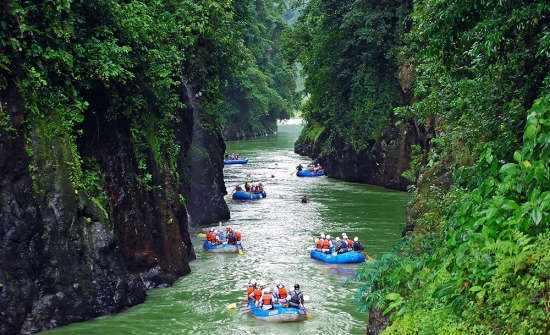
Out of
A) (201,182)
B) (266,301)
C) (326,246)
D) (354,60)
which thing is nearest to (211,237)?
(326,246)

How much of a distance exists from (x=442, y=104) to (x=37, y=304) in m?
10.3

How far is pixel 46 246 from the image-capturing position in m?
13.9

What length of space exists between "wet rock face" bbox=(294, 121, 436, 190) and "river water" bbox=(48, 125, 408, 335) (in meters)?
0.87

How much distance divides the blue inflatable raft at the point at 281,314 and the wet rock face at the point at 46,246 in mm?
3536

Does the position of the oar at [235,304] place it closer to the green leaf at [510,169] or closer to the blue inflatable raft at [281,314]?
the blue inflatable raft at [281,314]

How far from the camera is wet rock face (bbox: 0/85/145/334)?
43.4 ft

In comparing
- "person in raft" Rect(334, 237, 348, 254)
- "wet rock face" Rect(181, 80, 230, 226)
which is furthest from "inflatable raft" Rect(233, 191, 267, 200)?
"person in raft" Rect(334, 237, 348, 254)

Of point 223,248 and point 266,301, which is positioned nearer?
point 266,301

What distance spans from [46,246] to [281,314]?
234 inches

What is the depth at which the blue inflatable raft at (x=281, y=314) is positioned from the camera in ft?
50.5

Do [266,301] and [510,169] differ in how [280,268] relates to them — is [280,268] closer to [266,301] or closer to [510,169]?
[266,301]

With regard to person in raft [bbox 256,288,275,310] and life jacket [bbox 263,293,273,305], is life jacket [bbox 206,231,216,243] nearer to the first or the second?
person in raft [bbox 256,288,275,310]

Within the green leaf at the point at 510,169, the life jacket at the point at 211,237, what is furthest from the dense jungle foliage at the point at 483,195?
the life jacket at the point at 211,237

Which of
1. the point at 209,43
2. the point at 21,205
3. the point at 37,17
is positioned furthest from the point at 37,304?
the point at 209,43
